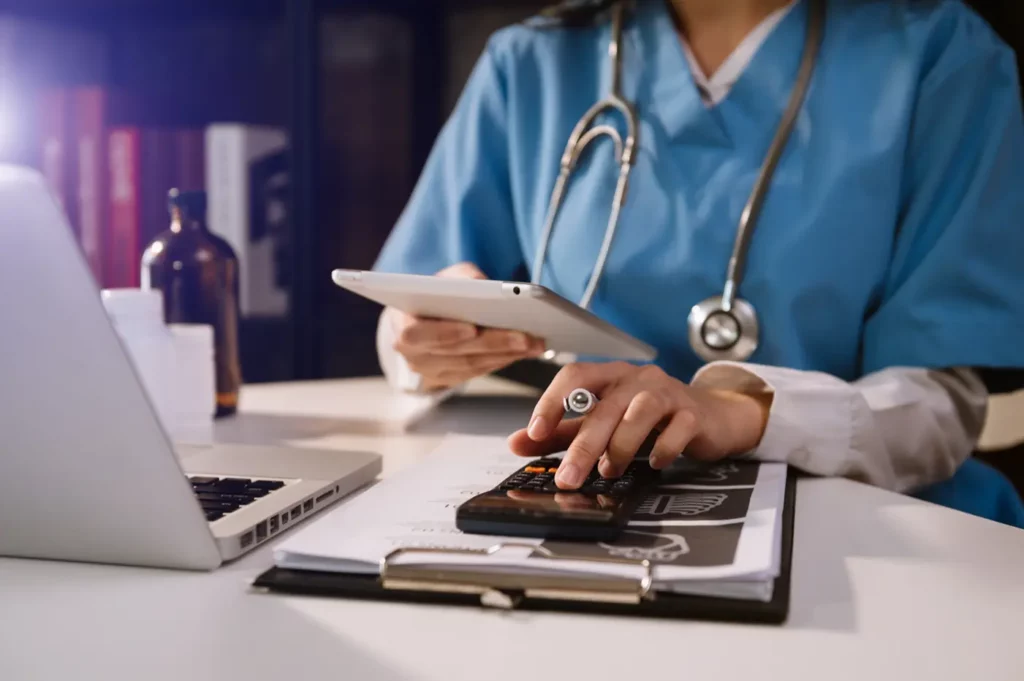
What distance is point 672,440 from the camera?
64 cm

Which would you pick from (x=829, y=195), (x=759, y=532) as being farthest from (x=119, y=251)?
(x=759, y=532)

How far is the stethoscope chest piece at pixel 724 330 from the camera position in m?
0.98

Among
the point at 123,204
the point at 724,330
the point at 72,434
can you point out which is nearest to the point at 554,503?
the point at 72,434

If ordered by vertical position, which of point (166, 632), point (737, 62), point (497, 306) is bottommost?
point (166, 632)

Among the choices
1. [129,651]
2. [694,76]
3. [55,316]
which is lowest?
[129,651]

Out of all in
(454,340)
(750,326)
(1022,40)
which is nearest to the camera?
(454,340)

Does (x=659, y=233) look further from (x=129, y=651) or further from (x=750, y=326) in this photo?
(x=129, y=651)

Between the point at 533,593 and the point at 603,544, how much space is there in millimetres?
54

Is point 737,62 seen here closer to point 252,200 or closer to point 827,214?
point 827,214

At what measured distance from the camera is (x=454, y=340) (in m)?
0.88

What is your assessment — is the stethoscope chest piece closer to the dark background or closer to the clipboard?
the clipboard

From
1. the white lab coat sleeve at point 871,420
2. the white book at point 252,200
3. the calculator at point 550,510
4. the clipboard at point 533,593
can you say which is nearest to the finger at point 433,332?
the white lab coat sleeve at point 871,420

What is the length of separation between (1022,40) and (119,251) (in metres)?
1.34

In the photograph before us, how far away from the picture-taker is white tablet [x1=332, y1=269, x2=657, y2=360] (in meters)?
0.64
